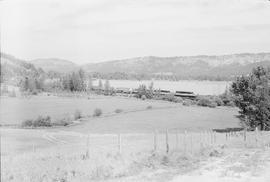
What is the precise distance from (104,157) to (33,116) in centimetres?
6421

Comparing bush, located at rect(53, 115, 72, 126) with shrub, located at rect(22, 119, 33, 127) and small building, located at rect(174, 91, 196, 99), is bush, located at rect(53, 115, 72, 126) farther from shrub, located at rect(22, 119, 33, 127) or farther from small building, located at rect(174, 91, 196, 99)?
small building, located at rect(174, 91, 196, 99)

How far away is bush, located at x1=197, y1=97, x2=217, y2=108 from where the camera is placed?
10378cm

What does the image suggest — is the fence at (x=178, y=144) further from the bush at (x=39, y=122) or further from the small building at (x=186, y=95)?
the small building at (x=186, y=95)

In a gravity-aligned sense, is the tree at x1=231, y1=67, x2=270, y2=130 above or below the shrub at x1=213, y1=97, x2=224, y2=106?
above

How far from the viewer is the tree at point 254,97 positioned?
4950 cm

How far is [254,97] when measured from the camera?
49906 millimetres

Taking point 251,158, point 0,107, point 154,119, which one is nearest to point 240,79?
point 154,119

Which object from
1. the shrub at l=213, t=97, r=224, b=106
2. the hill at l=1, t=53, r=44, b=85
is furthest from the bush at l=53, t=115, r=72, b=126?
the shrub at l=213, t=97, r=224, b=106

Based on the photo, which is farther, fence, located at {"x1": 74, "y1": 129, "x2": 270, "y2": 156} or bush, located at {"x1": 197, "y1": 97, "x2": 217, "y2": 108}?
bush, located at {"x1": 197, "y1": 97, "x2": 217, "y2": 108}

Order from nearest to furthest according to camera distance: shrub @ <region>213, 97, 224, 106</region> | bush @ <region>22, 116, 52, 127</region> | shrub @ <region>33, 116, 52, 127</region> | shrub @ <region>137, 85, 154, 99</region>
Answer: bush @ <region>22, 116, 52, 127</region> → shrub @ <region>33, 116, 52, 127</region> → shrub @ <region>213, 97, 224, 106</region> → shrub @ <region>137, 85, 154, 99</region>

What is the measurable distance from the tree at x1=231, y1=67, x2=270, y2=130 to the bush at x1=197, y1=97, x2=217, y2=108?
5165cm

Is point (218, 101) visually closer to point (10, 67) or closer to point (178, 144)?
point (10, 67)

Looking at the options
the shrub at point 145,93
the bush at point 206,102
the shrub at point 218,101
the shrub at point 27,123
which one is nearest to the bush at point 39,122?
the shrub at point 27,123

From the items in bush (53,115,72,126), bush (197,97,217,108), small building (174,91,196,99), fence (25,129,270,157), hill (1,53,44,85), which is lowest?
bush (53,115,72,126)
